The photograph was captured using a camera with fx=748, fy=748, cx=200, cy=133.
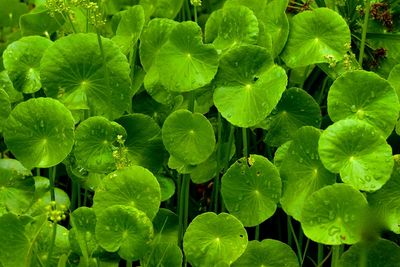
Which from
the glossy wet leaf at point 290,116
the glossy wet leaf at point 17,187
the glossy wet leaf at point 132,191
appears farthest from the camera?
the glossy wet leaf at point 17,187

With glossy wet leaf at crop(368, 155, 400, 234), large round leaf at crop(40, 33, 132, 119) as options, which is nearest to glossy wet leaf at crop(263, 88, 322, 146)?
glossy wet leaf at crop(368, 155, 400, 234)

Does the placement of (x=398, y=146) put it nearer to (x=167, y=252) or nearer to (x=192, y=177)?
(x=192, y=177)

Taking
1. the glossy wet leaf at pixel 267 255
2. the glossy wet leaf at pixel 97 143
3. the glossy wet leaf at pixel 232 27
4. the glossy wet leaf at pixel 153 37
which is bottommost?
the glossy wet leaf at pixel 267 255

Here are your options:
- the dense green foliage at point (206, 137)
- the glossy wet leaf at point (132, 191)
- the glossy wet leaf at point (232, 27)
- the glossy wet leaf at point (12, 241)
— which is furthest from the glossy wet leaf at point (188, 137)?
the glossy wet leaf at point (12, 241)

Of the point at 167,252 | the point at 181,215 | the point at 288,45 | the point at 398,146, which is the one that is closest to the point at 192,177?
the point at 181,215

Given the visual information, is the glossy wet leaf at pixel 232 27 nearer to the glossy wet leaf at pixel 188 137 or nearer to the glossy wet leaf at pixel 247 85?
the glossy wet leaf at pixel 247 85

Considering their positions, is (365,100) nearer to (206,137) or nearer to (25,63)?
(206,137)

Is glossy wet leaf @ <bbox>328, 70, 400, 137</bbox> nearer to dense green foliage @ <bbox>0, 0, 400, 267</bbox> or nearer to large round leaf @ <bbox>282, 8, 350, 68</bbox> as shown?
dense green foliage @ <bbox>0, 0, 400, 267</bbox>

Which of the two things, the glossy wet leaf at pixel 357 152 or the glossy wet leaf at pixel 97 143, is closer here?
the glossy wet leaf at pixel 357 152
